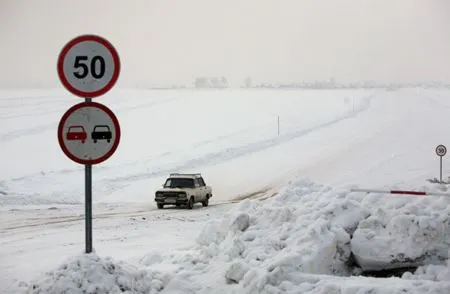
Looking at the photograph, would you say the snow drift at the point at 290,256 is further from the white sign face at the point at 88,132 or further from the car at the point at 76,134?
the car at the point at 76,134

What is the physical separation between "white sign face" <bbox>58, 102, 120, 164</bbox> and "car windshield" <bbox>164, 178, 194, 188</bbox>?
62.7 feet

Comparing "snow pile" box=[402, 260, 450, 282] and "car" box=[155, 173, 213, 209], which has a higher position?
"snow pile" box=[402, 260, 450, 282]

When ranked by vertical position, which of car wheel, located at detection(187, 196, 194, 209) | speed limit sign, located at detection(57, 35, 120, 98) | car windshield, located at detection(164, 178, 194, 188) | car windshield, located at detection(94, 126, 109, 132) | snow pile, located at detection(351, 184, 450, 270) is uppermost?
speed limit sign, located at detection(57, 35, 120, 98)

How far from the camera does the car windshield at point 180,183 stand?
26.5 metres

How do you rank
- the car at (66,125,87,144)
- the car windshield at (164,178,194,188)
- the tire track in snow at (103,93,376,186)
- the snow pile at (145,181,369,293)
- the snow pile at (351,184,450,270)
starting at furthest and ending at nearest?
1. the tire track in snow at (103,93,376,186)
2. the car windshield at (164,178,194,188)
3. the snow pile at (351,184,450,270)
4. the snow pile at (145,181,369,293)
5. the car at (66,125,87,144)

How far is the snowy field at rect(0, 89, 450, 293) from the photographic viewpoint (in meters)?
7.70

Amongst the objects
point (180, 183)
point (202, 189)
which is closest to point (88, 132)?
point (180, 183)

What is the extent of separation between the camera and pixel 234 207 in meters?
11.5

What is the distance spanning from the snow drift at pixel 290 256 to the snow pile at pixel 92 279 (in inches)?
0.5

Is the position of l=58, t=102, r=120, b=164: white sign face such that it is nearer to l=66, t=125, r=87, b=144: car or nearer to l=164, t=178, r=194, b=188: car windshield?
l=66, t=125, r=87, b=144: car

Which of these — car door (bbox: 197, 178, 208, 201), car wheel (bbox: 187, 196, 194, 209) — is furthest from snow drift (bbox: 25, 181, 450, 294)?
car door (bbox: 197, 178, 208, 201)

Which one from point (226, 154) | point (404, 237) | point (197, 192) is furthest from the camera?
point (226, 154)

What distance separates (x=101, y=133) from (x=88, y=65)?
87 cm

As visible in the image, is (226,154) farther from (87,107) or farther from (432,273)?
(87,107)
